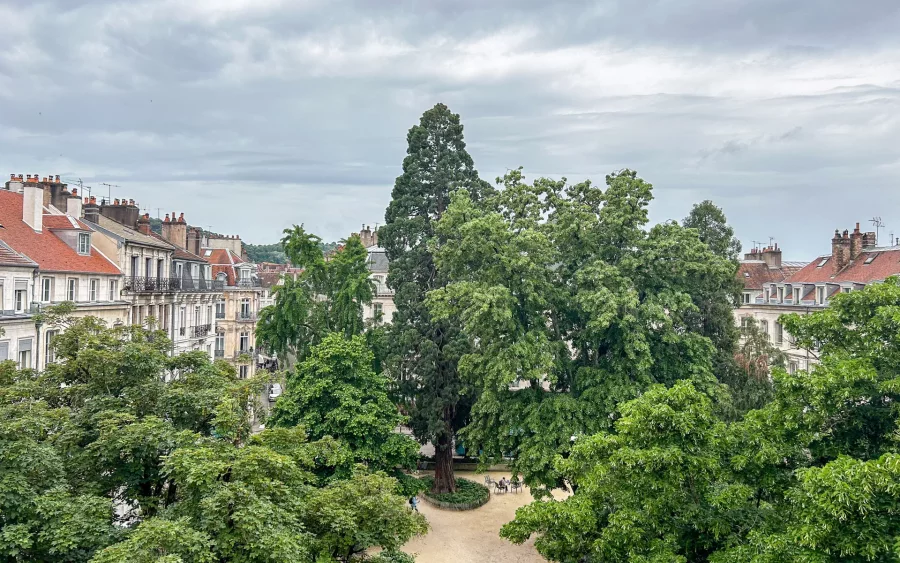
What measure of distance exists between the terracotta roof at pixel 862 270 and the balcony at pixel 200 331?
4185cm

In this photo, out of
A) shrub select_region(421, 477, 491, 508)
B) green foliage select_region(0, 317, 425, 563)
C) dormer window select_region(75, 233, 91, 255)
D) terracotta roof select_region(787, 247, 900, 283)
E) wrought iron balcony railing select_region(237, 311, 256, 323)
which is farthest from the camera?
wrought iron balcony railing select_region(237, 311, 256, 323)

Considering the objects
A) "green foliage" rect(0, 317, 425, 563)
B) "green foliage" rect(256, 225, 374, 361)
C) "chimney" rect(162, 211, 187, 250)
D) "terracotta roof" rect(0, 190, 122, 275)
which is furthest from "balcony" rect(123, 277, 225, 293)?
"green foliage" rect(0, 317, 425, 563)

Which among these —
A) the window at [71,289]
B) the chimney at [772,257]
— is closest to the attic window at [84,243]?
the window at [71,289]

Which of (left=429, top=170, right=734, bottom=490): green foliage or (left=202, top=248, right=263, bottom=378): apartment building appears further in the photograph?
(left=202, top=248, right=263, bottom=378): apartment building

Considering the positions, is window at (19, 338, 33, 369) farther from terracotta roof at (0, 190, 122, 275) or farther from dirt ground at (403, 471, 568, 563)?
dirt ground at (403, 471, 568, 563)

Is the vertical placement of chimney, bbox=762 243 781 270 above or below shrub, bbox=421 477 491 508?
above

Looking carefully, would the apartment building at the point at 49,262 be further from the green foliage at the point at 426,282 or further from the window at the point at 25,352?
the green foliage at the point at 426,282

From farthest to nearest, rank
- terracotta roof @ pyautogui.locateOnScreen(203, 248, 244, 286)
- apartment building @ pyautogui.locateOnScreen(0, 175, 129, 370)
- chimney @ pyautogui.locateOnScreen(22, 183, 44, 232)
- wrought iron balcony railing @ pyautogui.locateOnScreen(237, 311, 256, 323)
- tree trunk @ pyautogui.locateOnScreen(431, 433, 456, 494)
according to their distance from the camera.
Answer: terracotta roof @ pyautogui.locateOnScreen(203, 248, 244, 286), wrought iron balcony railing @ pyautogui.locateOnScreen(237, 311, 256, 323), tree trunk @ pyautogui.locateOnScreen(431, 433, 456, 494), chimney @ pyautogui.locateOnScreen(22, 183, 44, 232), apartment building @ pyautogui.locateOnScreen(0, 175, 129, 370)

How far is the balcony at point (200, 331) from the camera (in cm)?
4197

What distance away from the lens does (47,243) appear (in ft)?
99.5

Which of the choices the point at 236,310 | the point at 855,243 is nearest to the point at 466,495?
the point at 236,310

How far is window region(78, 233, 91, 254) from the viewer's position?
105 ft

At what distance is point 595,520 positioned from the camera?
16.1 meters

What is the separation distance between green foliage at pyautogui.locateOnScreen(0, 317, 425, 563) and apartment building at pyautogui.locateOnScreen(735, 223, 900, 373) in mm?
32198
